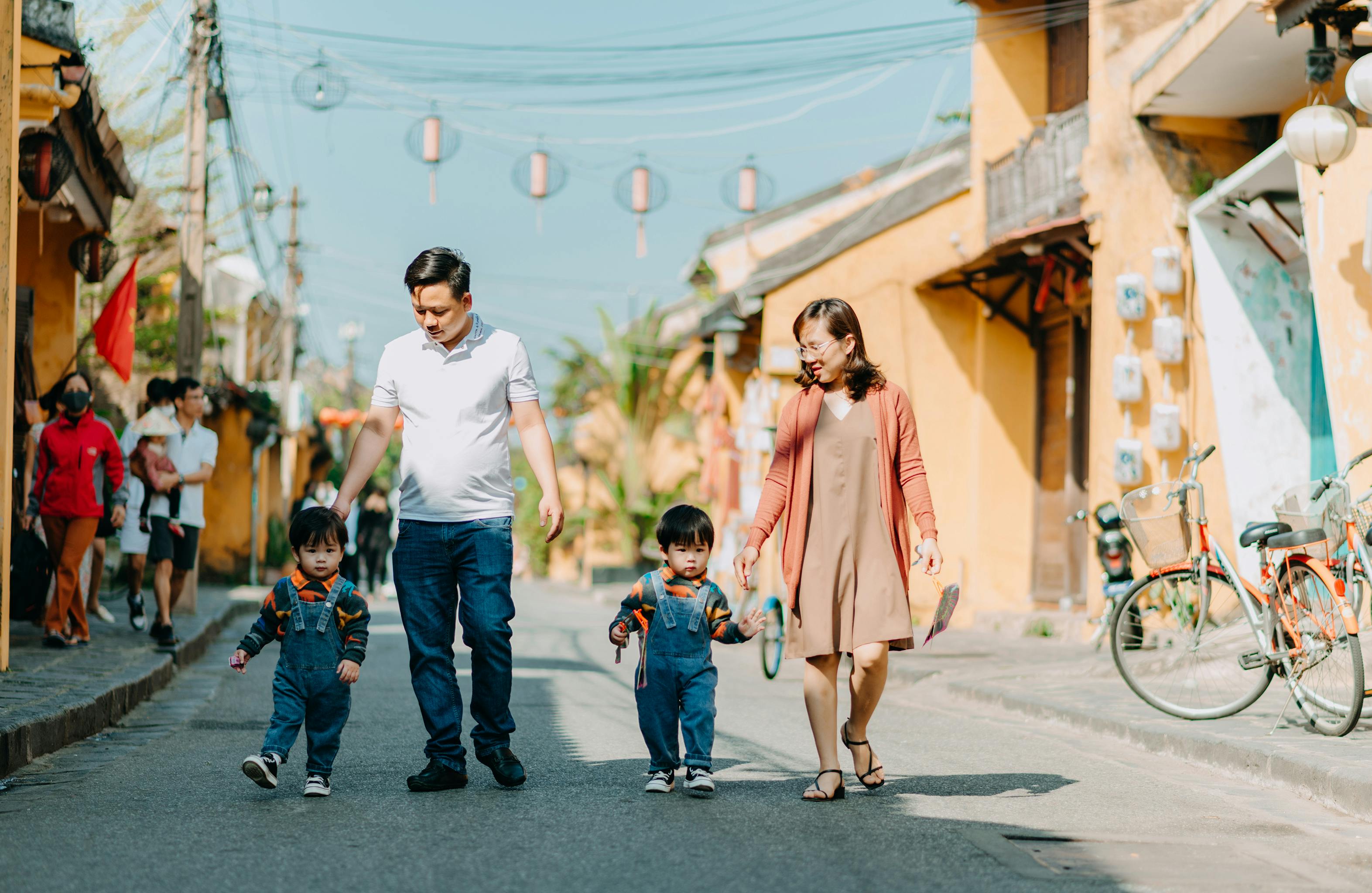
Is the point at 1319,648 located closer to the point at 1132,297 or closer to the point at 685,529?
the point at 685,529

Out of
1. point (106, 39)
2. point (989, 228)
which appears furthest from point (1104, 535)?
point (106, 39)

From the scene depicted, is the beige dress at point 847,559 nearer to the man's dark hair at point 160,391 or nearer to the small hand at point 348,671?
the small hand at point 348,671

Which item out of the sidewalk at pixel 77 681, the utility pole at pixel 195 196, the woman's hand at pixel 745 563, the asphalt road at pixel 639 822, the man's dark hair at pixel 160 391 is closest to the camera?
the asphalt road at pixel 639 822

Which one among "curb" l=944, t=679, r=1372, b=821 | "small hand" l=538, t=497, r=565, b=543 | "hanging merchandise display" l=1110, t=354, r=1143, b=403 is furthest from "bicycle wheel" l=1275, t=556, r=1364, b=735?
"hanging merchandise display" l=1110, t=354, r=1143, b=403

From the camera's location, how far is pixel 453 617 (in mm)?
5332

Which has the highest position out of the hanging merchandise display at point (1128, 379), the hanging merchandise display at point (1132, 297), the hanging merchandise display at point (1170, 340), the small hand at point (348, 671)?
the hanging merchandise display at point (1132, 297)

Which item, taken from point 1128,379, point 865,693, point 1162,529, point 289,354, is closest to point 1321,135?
point 1162,529

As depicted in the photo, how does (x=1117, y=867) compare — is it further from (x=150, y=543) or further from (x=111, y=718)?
(x=150, y=543)

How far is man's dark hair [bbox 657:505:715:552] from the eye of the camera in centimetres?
534

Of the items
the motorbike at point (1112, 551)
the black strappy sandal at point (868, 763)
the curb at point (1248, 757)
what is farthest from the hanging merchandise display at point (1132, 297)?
the black strappy sandal at point (868, 763)

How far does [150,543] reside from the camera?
10.1 m

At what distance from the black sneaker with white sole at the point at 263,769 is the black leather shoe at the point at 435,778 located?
18.7 inches

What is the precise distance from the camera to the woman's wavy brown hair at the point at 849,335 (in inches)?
210

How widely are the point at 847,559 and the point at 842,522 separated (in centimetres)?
14
